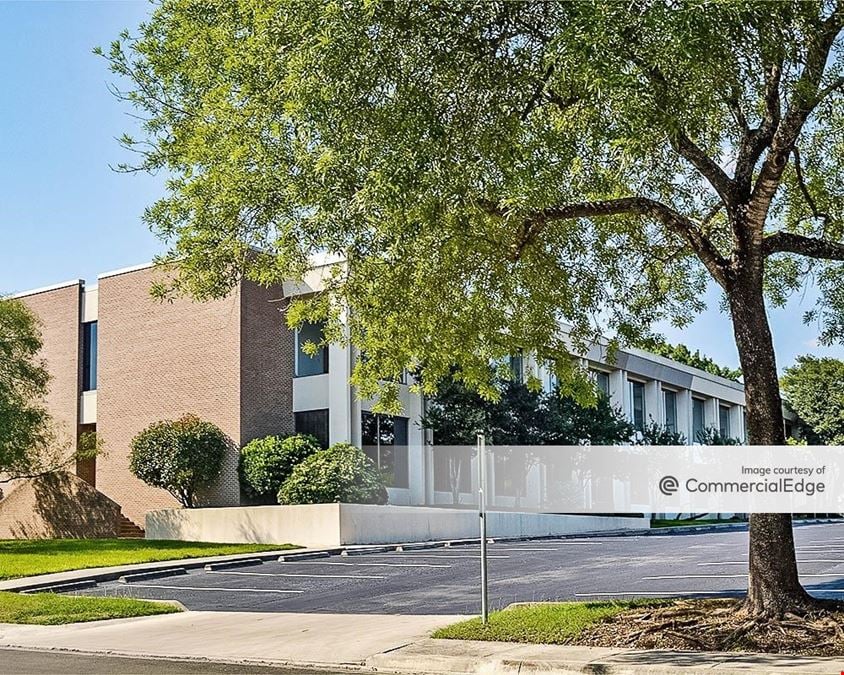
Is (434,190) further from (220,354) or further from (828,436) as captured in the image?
(828,436)

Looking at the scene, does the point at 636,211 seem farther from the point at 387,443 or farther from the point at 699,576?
the point at 387,443

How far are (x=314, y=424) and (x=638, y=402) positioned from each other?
A: 24.6 meters

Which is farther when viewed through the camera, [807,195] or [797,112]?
[807,195]

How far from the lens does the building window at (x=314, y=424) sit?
1396 inches

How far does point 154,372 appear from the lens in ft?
122

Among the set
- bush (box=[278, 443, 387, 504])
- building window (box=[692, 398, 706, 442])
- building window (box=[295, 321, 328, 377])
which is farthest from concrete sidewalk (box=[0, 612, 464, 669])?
building window (box=[692, 398, 706, 442])

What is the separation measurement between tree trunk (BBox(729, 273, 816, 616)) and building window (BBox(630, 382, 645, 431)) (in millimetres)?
41826

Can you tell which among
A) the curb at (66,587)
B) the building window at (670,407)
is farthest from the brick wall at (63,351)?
the building window at (670,407)

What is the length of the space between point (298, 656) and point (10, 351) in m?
23.2

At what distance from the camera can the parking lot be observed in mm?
16922

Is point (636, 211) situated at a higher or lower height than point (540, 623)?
higher

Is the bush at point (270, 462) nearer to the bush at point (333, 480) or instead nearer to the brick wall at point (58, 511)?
the bush at point (333, 480)

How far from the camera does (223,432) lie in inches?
1377

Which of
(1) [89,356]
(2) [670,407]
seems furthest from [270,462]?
(2) [670,407]
